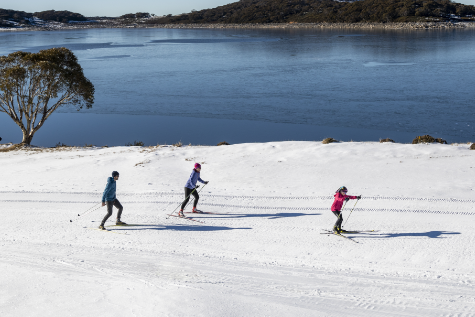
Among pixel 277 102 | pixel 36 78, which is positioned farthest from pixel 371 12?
pixel 36 78

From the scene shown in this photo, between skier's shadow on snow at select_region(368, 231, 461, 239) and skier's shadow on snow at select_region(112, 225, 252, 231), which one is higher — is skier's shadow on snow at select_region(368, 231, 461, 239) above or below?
above

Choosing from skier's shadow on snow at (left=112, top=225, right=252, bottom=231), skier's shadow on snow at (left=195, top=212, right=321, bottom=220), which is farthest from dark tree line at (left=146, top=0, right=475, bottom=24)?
skier's shadow on snow at (left=112, top=225, right=252, bottom=231)

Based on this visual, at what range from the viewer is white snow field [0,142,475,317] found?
7.88m

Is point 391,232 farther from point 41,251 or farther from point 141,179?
point 141,179

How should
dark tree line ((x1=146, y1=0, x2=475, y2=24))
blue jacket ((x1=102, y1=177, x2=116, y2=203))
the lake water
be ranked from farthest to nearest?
1. dark tree line ((x1=146, y1=0, x2=475, y2=24))
2. the lake water
3. blue jacket ((x1=102, y1=177, x2=116, y2=203))

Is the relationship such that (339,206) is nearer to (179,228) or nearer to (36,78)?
(179,228)

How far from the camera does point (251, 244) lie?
402 inches

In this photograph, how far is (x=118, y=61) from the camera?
234 feet

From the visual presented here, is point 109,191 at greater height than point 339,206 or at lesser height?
greater

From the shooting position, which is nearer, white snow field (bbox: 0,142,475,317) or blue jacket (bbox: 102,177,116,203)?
white snow field (bbox: 0,142,475,317)

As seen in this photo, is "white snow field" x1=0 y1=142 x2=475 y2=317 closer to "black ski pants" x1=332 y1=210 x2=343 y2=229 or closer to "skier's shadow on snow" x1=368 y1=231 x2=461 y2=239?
"skier's shadow on snow" x1=368 y1=231 x2=461 y2=239

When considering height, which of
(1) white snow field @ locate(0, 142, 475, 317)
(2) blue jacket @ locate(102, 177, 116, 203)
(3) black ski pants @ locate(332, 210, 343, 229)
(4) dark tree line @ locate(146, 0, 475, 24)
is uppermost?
(4) dark tree line @ locate(146, 0, 475, 24)

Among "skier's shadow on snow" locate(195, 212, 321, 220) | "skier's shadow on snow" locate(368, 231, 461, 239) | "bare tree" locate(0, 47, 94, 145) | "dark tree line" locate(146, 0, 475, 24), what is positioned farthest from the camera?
"dark tree line" locate(146, 0, 475, 24)

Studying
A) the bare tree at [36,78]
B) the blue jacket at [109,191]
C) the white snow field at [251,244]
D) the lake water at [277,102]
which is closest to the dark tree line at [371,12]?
the lake water at [277,102]
